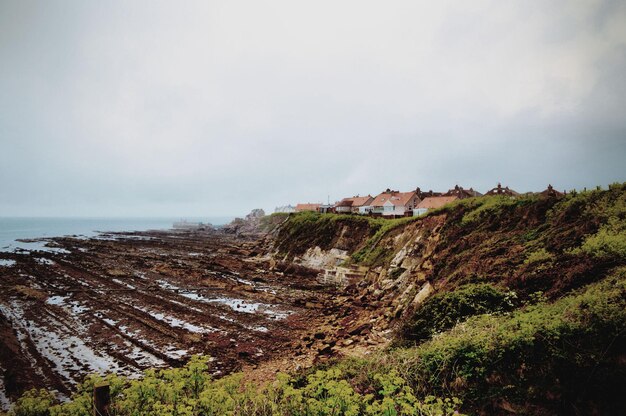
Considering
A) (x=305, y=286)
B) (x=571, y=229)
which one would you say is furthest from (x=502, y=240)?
(x=305, y=286)

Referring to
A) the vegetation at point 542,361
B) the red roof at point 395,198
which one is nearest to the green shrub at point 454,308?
the vegetation at point 542,361

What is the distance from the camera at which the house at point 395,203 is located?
64.4 m

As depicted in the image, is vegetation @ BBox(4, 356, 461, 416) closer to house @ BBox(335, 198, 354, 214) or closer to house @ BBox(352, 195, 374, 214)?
house @ BBox(352, 195, 374, 214)

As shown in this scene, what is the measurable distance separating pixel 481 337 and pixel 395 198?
61455mm

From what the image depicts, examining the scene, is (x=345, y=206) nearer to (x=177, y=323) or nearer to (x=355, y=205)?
(x=355, y=205)

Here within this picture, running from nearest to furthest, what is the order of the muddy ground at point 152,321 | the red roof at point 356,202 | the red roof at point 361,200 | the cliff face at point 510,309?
1. the cliff face at point 510,309
2. the muddy ground at point 152,321
3. the red roof at point 361,200
4. the red roof at point 356,202

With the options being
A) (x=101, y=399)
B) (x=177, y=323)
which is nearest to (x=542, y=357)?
(x=101, y=399)

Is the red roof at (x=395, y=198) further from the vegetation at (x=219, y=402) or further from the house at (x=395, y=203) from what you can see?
the vegetation at (x=219, y=402)

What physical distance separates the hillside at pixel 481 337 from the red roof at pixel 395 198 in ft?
141

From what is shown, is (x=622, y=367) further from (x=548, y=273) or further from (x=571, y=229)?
(x=571, y=229)

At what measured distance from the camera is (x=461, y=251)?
18391 millimetres

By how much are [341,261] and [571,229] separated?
24.3 m

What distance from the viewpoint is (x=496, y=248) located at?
1562 centimetres

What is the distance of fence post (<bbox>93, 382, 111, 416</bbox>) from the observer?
19.3 ft
